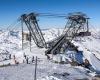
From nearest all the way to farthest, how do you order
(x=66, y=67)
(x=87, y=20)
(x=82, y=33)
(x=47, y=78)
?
(x=47, y=78) → (x=66, y=67) → (x=87, y=20) → (x=82, y=33)

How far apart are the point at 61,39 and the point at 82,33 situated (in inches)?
267

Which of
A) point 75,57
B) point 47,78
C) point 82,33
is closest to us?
point 47,78

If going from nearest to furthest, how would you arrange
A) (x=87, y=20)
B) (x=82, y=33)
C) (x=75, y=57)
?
(x=75, y=57)
(x=87, y=20)
(x=82, y=33)

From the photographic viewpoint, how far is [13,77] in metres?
31.1

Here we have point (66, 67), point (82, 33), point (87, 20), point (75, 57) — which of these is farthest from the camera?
point (82, 33)

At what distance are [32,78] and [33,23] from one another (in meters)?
24.3

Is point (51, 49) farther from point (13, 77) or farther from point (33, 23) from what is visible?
point (13, 77)

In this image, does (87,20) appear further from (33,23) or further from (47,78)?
(47,78)

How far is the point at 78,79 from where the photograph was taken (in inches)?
1218

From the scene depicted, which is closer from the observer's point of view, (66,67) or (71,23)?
(66,67)

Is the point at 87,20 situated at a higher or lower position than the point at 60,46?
higher

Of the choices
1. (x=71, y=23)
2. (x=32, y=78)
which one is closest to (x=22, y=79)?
(x=32, y=78)

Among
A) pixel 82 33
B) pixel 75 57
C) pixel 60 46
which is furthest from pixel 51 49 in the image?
pixel 82 33

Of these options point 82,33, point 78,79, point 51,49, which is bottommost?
point 78,79
